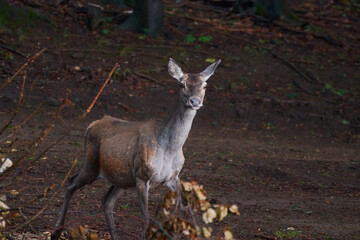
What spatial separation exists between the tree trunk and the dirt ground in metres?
0.32

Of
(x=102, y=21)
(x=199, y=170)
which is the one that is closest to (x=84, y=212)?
(x=199, y=170)

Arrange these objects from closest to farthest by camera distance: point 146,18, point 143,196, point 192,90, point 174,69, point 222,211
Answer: point 222,211 → point 143,196 → point 192,90 → point 174,69 → point 146,18

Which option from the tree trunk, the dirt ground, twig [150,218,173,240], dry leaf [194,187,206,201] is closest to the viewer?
twig [150,218,173,240]

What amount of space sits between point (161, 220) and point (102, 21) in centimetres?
1291

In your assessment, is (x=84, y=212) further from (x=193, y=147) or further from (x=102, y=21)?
(x=102, y=21)

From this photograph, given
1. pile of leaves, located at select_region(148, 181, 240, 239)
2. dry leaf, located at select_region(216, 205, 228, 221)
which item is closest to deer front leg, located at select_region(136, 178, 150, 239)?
pile of leaves, located at select_region(148, 181, 240, 239)

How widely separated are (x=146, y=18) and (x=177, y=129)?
10589 millimetres

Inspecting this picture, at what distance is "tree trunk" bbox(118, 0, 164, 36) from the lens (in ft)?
55.6

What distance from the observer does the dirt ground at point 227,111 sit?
8.72 metres

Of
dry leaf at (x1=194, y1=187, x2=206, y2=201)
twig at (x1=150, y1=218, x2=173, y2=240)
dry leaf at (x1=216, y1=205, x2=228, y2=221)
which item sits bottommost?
twig at (x1=150, y1=218, x2=173, y2=240)

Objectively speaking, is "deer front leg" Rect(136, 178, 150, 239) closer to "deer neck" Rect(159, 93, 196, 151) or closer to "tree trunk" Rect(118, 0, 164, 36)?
"deer neck" Rect(159, 93, 196, 151)

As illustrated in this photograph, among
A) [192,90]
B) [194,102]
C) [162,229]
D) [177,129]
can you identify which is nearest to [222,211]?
[162,229]

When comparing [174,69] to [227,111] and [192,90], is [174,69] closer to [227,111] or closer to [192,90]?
[192,90]

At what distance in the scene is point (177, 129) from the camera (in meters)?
7.00
